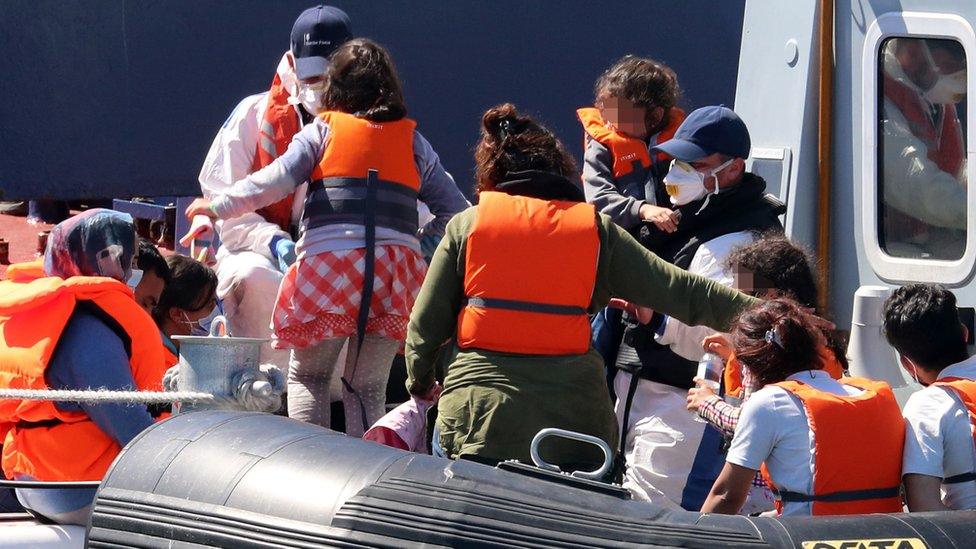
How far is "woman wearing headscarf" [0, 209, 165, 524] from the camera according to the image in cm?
379

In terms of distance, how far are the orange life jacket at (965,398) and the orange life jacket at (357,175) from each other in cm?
193

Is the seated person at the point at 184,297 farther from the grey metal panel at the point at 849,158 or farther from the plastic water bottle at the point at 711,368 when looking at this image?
the grey metal panel at the point at 849,158

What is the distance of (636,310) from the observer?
392 centimetres

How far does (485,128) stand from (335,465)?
43.1 inches

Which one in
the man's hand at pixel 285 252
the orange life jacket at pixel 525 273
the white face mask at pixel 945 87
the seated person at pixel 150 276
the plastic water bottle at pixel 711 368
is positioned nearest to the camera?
the orange life jacket at pixel 525 273

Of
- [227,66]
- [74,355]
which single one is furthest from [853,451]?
[227,66]

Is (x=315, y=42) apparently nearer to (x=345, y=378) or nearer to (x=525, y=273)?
(x=345, y=378)

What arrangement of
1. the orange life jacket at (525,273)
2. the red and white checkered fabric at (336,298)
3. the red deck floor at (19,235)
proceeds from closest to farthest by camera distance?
the orange life jacket at (525,273) → the red and white checkered fabric at (336,298) → the red deck floor at (19,235)

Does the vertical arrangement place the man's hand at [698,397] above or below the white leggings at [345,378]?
above

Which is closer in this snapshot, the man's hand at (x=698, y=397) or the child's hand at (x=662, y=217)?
the man's hand at (x=698, y=397)

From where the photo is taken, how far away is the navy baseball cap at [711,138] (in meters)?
3.87

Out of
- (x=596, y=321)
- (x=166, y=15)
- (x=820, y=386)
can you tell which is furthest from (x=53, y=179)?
(x=820, y=386)

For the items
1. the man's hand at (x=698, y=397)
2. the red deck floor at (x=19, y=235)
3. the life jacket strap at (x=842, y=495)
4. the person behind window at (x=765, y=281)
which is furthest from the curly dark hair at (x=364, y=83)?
the red deck floor at (x=19, y=235)

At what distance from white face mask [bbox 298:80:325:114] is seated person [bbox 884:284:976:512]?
235 cm
